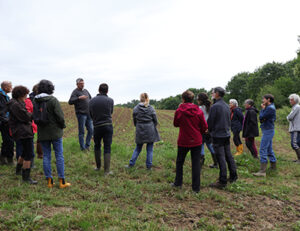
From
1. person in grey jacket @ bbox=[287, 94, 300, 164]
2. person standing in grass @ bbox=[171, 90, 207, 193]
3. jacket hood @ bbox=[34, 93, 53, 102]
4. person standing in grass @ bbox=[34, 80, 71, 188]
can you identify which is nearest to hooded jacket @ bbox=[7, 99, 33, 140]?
person standing in grass @ bbox=[34, 80, 71, 188]

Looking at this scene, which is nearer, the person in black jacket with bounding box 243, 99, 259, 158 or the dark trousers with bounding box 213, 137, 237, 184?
the dark trousers with bounding box 213, 137, 237, 184

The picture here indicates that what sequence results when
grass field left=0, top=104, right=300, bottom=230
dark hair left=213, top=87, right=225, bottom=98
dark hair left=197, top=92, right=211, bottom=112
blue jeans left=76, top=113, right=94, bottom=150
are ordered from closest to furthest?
grass field left=0, top=104, right=300, bottom=230, dark hair left=213, top=87, right=225, bottom=98, dark hair left=197, top=92, right=211, bottom=112, blue jeans left=76, top=113, right=94, bottom=150

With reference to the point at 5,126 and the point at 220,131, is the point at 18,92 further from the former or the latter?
the point at 220,131

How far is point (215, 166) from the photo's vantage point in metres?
6.57

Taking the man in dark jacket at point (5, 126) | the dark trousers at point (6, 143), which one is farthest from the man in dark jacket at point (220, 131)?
the dark trousers at point (6, 143)

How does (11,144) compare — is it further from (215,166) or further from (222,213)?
(215,166)

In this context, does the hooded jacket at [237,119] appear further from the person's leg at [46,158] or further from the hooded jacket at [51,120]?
the person's leg at [46,158]

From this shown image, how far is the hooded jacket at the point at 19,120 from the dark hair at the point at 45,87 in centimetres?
57

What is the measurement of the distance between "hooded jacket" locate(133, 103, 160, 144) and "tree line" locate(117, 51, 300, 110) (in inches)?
1140

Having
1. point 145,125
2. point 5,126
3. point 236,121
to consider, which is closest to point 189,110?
point 145,125

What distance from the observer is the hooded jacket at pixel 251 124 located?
7.24 meters

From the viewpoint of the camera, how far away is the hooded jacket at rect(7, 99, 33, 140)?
175 inches

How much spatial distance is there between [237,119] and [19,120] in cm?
679

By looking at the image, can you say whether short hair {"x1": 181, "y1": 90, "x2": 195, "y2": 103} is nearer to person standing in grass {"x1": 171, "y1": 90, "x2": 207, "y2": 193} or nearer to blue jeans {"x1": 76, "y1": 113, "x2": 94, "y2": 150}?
person standing in grass {"x1": 171, "y1": 90, "x2": 207, "y2": 193}
